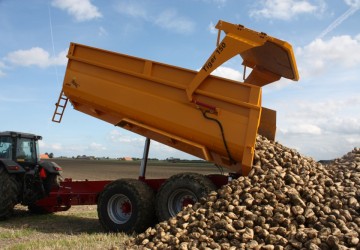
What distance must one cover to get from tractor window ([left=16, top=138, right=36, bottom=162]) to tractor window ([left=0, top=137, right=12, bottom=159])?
0.17m

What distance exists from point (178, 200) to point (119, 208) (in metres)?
1.17

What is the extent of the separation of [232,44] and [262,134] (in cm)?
182

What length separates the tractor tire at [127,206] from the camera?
7.23 metres

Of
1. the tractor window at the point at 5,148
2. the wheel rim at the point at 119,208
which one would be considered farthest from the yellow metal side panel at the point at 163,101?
the tractor window at the point at 5,148

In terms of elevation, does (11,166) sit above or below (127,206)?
above

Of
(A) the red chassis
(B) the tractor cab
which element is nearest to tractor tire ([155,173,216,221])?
(A) the red chassis

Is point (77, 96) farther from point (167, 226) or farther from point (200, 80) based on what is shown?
point (167, 226)

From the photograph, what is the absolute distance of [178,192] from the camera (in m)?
7.09

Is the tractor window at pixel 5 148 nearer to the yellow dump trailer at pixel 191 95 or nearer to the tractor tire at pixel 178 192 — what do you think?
the yellow dump trailer at pixel 191 95

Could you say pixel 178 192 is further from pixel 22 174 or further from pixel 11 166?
pixel 22 174

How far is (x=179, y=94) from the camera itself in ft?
23.9

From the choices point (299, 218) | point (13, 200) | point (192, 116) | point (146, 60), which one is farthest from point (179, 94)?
point (13, 200)

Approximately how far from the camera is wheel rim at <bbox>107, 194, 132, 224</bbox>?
749 centimetres

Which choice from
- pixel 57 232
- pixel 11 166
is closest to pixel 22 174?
pixel 11 166
